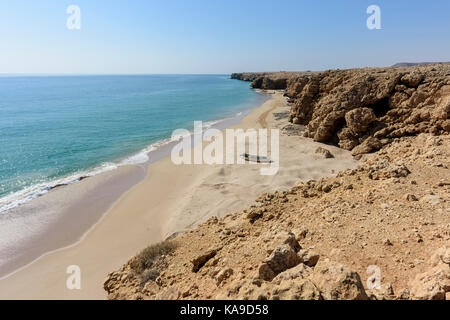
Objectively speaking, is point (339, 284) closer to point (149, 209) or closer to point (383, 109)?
point (149, 209)

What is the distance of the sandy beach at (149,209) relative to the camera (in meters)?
7.14

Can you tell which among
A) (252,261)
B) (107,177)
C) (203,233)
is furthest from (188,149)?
(252,261)

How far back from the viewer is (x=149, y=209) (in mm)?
10711

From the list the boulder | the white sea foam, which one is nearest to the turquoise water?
the white sea foam

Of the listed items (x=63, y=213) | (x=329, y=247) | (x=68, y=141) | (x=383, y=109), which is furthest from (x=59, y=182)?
(x=383, y=109)

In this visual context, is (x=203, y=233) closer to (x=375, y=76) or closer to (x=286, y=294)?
(x=286, y=294)

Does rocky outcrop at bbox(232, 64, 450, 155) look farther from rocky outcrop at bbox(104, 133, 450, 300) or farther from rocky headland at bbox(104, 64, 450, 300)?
rocky outcrop at bbox(104, 133, 450, 300)

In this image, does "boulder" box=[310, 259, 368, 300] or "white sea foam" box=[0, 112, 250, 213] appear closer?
"boulder" box=[310, 259, 368, 300]

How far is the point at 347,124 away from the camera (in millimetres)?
14773

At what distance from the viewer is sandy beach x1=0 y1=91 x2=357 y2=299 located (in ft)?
23.4

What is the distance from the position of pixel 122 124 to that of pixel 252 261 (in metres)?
29.3

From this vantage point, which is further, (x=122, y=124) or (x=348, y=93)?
(x=122, y=124)

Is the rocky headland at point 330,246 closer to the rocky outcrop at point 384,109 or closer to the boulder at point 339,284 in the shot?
the boulder at point 339,284
